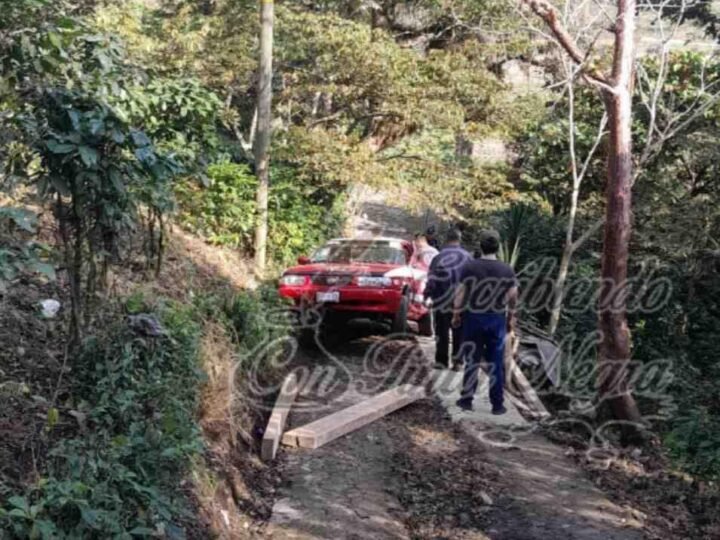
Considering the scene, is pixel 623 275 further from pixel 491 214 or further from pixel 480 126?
pixel 491 214

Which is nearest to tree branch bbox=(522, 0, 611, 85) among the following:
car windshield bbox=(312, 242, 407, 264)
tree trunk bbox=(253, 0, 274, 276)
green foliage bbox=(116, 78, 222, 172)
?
green foliage bbox=(116, 78, 222, 172)

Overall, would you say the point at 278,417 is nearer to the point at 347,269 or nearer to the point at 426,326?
the point at 347,269

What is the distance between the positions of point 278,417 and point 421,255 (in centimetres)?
517

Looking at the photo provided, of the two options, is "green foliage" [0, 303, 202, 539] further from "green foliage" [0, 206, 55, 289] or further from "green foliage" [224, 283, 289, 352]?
"green foliage" [224, 283, 289, 352]

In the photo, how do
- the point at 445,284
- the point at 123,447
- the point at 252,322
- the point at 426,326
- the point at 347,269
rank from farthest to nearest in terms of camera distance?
the point at 426,326 < the point at 347,269 < the point at 445,284 < the point at 252,322 < the point at 123,447

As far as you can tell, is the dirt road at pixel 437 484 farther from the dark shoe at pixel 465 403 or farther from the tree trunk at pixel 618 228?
the tree trunk at pixel 618 228

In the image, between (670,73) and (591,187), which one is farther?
(591,187)

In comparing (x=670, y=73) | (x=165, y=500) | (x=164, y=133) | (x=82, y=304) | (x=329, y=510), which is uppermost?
(x=670, y=73)

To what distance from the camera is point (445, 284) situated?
28.5 ft

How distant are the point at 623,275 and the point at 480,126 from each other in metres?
8.31

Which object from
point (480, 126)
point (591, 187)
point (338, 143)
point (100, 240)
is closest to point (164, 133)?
point (100, 240)

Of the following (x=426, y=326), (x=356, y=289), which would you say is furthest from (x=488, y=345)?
(x=426, y=326)

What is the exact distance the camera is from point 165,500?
3.89 metres

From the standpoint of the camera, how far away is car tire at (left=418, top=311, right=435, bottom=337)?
1083 centimetres
